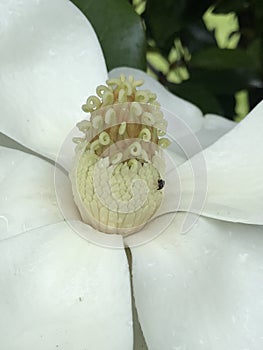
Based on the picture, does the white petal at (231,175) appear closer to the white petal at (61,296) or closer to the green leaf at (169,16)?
the white petal at (61,296)

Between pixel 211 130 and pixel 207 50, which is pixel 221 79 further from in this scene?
pixel 211 130

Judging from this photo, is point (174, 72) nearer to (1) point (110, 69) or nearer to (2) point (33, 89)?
(1) point (110, 69)

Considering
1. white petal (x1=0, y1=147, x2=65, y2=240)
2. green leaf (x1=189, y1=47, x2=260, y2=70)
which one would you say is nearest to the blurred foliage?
green leaf (x1=189, y1=47, x2=260, y2=70)

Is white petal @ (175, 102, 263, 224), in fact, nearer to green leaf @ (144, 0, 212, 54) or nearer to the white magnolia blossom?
the white magnolia blossom

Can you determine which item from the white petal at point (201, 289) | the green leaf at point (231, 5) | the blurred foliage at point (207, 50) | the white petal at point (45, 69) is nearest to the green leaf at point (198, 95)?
the blurred foliage at point (207, 50)

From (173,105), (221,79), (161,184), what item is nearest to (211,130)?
(173,105)

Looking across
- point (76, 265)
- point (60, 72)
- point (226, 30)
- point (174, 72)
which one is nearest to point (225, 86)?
point (174, 72)
